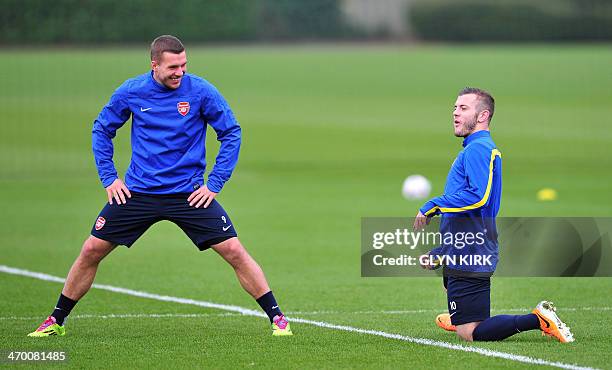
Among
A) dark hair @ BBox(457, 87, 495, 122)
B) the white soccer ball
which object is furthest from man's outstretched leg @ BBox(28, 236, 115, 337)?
the white soccer ball

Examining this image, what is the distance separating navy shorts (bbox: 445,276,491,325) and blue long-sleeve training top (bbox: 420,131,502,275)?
0.27 feet

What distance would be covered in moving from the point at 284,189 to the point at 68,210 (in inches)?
189

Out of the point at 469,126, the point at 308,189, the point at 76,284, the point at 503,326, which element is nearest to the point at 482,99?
the point at 469,126

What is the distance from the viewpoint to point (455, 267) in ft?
30.5

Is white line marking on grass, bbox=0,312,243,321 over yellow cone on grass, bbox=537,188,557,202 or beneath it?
over

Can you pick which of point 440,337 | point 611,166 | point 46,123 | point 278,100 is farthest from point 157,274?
point 278,100

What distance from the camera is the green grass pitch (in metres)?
9.45

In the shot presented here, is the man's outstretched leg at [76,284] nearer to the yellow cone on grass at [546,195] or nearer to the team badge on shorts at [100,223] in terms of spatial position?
the team badge on shorts at [100,223]

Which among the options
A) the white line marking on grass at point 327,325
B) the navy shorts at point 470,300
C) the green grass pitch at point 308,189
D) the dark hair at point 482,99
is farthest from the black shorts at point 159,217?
the dark hair at point 482,99

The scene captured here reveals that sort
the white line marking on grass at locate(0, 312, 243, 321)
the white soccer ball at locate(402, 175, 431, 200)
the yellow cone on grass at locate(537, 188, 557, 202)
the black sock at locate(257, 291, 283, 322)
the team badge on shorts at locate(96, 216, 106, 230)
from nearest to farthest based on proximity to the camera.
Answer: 1. the team badge on shorts at locate(96, 216, 106, 230)
2. the black sock at locate(257, 291, 283, 322)
3. the white line marking on grass at locate(0, 312, 243, 321)
4. the yellow cone on grass at locate(537, 188, 557, 202)
5. the white soccer ball at locate(402, 175, 431, 200)

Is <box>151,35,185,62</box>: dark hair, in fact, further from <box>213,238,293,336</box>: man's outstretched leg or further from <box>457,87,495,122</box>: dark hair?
<box>457,87,495,122</box>: dark hair

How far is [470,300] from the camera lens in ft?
30.4

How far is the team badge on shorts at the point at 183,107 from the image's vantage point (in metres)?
9.41

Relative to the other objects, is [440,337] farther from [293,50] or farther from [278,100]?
[278,100]
